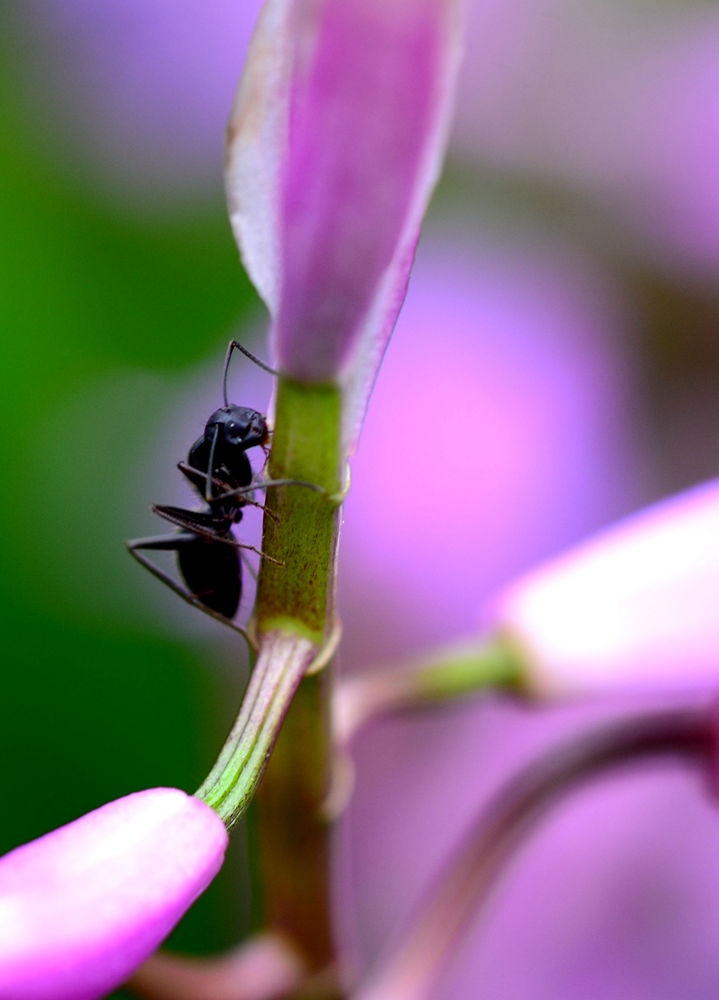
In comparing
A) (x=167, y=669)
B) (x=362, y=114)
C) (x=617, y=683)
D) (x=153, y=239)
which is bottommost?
(x=167, y=669)

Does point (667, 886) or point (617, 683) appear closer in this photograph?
point (617, 683)

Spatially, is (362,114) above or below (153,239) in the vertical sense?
below

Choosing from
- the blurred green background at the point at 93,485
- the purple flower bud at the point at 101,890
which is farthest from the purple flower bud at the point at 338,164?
the blurred green background at the point at 93,485

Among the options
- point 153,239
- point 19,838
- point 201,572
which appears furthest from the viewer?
point 153,239

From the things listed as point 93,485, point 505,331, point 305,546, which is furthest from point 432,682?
point 505,331

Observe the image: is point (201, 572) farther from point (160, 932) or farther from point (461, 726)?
point (461, 726)

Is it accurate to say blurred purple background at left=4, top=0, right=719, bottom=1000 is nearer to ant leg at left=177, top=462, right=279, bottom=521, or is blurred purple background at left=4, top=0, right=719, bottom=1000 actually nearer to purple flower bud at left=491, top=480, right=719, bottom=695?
purple flower bud at left=491, top=480, right=719, bottom=695

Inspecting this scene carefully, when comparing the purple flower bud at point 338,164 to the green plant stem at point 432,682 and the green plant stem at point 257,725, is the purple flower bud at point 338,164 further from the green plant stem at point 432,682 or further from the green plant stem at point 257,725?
the green plant stem at point 432,682

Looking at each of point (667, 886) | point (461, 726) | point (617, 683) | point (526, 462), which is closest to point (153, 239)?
point (526, 462)
